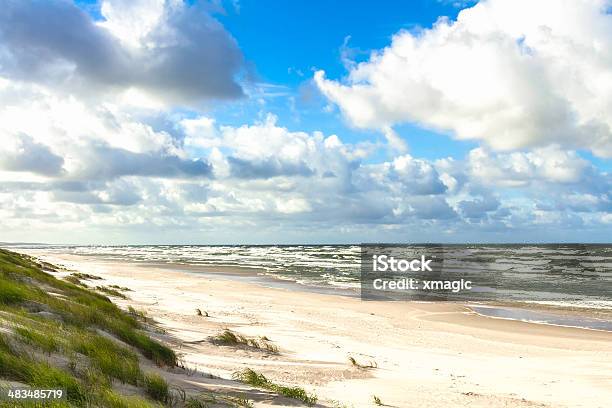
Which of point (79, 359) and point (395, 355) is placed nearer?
point (79, 359)

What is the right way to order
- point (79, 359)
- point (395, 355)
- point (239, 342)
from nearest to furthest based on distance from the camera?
point (79, 359)
point (239, 342)
point (395, 355)

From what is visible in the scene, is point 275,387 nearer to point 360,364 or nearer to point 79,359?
point 79,359

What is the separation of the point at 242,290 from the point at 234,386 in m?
26.7

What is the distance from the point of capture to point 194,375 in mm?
8984

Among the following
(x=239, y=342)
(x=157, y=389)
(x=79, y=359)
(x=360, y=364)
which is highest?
(x=79, y=359)

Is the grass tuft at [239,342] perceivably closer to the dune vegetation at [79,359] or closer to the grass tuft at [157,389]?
the dune vegetation at [79,359]

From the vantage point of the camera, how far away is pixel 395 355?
14.1m

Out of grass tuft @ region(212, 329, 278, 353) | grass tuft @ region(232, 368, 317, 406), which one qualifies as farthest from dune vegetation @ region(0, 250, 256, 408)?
grass tuft @ region(212, 329, 278, 353)

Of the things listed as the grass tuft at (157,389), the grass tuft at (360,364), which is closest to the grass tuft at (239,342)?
the grass tuft at (360,364)

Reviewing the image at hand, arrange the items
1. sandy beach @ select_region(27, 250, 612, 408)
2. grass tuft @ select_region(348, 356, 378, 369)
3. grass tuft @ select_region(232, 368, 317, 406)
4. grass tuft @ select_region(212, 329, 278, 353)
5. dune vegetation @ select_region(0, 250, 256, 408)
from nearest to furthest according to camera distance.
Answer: dune vegetation @ select_region(0, 250, 256, 408)
grass tuft @ select_region(232, 368, 317, 406)
sandy beach @ select_region(27, 250, 612, 408)
grass tuft @ select_region(348, 356, 378, 369)
grass tuft @ select_region(212, 329, 278, 353)

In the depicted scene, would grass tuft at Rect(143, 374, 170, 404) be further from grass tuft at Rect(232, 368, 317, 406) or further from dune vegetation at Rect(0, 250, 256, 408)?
grass tuft at Rect(232, 368, 317, 406)

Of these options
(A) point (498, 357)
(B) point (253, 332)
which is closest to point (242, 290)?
(B) point (253, 332)

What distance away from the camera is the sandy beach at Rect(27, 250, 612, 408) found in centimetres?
956

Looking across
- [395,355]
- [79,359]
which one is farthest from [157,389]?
[395,355]
